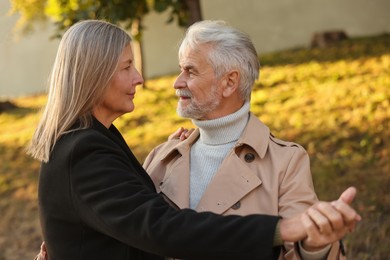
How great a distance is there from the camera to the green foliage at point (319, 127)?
6.29m

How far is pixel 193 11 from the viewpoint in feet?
25.8

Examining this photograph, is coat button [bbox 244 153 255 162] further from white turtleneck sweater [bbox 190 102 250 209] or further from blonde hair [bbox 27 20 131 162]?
blonde hair [bbox 27 20 131 162]

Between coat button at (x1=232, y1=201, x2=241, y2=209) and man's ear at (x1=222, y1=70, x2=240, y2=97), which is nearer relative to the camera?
coat button at (x1=232, y1=201, x2=241, y2=209)

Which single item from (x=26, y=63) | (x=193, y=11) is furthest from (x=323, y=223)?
(x=26, y=63)

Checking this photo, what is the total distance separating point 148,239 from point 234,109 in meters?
1.04

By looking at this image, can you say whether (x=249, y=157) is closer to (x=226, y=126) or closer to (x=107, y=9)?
(x=226, y=126)

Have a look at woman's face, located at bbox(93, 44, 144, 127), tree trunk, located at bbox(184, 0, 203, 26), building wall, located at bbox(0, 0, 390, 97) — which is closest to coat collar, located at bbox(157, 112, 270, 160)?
woman's face, located at bbox(93, 44, 144, 127)

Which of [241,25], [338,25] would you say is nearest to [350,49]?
[338,25]

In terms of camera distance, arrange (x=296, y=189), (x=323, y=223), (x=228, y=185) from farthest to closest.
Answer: (x=228, y=185) < (x=296, y=189) < (x=323, y=223)

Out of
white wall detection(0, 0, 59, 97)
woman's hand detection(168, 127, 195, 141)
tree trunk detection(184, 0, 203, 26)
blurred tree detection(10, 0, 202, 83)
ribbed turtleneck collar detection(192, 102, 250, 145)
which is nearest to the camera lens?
ribbed turtleneck collar detection(192, 102, 250, 145)

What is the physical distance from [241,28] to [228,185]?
31.9ft

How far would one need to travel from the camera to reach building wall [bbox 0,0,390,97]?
11609 mm

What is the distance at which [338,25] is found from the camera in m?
11.7

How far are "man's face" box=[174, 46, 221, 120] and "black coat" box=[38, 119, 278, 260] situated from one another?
1.86ft
